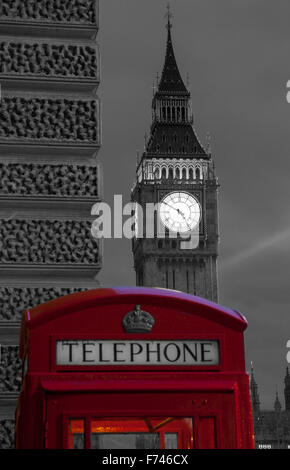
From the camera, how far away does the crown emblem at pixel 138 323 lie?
458 centimetres

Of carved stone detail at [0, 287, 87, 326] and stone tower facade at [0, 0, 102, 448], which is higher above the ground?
stone tower facade at [0, 0, 102, 448]

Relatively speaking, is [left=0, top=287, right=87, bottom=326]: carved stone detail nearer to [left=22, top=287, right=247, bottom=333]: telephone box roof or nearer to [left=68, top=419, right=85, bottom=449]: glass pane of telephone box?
[left=22, top=287, right=247, bottom=333]: telephone box roof

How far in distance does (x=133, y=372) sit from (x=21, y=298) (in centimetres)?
199

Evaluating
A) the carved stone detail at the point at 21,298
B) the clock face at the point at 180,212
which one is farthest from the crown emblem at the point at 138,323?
the clock face at the point at 180,212

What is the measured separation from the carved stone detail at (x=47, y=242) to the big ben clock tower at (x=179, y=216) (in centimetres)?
7942

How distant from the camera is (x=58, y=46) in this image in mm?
6734

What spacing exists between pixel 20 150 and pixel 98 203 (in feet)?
2.23

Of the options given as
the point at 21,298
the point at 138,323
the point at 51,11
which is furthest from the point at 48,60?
the point at 138,323

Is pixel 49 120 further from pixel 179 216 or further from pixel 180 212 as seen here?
pixel 180 212

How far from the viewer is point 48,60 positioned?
6695 millimetres

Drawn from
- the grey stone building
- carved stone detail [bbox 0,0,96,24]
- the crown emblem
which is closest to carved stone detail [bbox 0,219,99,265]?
carved stone detail [bbox 0,0,96,24]

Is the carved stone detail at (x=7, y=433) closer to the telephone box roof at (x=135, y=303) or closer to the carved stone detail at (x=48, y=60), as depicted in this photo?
the telephone box roof at (x=135, y=303)

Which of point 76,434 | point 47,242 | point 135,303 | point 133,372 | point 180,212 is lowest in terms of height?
point 76,434

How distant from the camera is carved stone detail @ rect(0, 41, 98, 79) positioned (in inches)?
261
